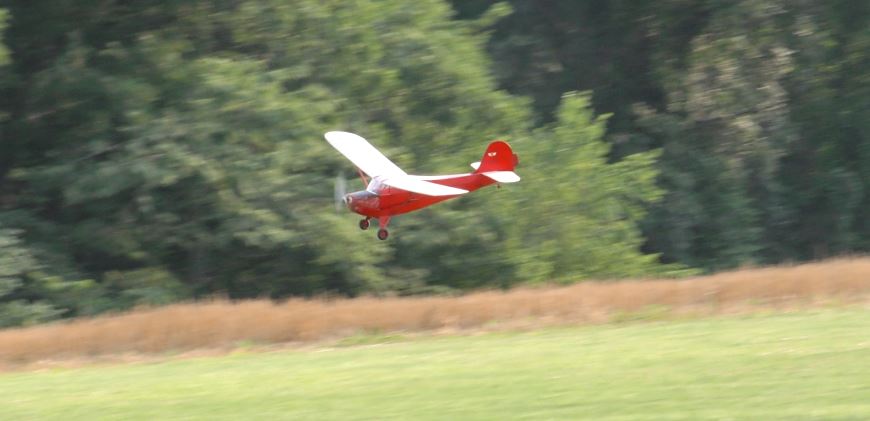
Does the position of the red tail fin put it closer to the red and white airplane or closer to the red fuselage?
the red and white airplane

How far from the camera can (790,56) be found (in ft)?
125

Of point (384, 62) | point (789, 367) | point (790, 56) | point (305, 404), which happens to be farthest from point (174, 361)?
point (790, 56)

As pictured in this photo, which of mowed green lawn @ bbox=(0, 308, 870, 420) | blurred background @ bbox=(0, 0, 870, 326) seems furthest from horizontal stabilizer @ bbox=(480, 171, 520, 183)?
blurred background @ bbox=(0, 0, 870, 326)

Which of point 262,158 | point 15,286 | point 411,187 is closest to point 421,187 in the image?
point 411,187

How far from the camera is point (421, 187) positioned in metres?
12.6

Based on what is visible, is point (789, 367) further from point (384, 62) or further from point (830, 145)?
point (830, 145)

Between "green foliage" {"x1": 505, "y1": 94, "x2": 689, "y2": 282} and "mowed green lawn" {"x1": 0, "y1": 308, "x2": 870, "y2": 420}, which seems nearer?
→ "mowed green lawn" {"x1": 0, "y1": 308, "x2": 870, "y2": 420}

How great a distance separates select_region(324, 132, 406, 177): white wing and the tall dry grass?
5.15 meters

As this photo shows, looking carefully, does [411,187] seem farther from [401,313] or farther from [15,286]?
[15,286]

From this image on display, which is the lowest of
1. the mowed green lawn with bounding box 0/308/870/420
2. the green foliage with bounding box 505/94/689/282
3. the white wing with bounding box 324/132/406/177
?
the mowed green lawn with bounding box 0/308/870/420

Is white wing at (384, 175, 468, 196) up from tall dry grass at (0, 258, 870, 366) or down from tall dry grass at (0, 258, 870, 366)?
up

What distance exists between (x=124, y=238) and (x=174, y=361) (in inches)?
324

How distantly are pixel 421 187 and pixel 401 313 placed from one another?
23.7 ft

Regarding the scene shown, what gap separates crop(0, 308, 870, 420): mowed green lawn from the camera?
11.7 metres
